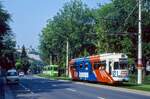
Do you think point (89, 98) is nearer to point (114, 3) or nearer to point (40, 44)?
point (114, 3)

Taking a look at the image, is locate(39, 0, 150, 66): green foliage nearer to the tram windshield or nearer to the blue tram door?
the blue tram door

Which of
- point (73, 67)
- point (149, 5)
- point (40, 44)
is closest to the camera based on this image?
point (73, 67)

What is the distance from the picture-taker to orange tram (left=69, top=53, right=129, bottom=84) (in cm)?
4741

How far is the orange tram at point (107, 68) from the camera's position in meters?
47.4

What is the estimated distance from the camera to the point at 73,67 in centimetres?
6550

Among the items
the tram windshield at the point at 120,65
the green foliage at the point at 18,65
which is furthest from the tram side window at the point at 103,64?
the green foliage at the point at 18,65

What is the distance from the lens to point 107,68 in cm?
4881

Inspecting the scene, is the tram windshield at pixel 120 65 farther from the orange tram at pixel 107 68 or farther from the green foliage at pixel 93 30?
the green foliage at pixel 93 30

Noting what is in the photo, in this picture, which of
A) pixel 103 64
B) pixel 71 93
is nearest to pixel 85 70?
pixel 103 64

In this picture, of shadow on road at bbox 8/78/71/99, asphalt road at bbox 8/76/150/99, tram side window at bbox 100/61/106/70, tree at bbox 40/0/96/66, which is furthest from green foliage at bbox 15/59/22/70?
asphalt road at bbox 8/76/150/99

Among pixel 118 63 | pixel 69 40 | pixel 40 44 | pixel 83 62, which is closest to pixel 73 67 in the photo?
pixel 83 62

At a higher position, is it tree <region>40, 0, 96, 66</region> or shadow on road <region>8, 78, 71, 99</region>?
tree <region>40, 0, 96, 66</region>

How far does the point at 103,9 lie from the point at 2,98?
5805cm

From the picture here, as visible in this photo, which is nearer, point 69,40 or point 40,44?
point 69,40
